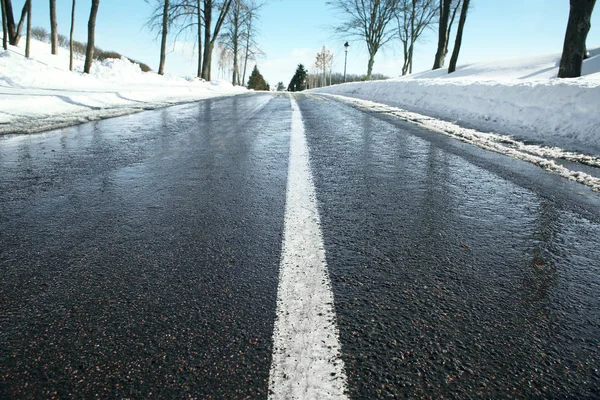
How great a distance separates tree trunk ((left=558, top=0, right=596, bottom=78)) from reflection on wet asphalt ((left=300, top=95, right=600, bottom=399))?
30.1ft

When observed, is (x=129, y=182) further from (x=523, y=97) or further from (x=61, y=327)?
(x=523, y=97)

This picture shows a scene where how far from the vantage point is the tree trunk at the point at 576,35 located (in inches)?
354

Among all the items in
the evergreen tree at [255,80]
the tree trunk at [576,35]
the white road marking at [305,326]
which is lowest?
the white road marking at [305,326]

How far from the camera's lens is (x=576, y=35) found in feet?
30.8

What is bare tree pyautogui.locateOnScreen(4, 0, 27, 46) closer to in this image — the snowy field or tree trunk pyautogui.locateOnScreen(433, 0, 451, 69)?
the snowy field

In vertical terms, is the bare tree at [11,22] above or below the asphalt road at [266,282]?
above

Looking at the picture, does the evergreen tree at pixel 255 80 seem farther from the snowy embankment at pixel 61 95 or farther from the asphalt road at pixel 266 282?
the asphalt road at pixel 266 282

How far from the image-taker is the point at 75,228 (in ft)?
6.51

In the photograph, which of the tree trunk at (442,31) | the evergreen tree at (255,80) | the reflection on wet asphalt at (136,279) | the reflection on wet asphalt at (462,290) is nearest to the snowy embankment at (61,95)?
the reflection on wet asphalt at (136,279)

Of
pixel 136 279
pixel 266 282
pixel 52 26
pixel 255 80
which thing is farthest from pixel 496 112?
pixel 255 80

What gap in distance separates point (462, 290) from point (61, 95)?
1046cm

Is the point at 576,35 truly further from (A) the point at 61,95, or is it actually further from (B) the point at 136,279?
(A) the point at 61,95

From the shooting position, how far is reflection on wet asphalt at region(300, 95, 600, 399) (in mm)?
1030

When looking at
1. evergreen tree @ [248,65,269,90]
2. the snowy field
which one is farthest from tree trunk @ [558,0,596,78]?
evergreen tree @ [248,65,269,90]
